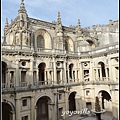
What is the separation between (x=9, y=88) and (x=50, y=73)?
25.0 ft

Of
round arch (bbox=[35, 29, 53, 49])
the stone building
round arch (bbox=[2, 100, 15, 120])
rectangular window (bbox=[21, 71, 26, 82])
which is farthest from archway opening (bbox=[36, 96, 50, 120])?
round arch (bbox=[35, 29, 53, 49])

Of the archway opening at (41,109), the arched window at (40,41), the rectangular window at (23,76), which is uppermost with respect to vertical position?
the arched window at (40,41)

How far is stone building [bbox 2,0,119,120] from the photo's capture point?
22.5 m

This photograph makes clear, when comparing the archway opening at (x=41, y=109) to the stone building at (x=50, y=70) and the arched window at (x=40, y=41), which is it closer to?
the stone building at (x=50, y=70)

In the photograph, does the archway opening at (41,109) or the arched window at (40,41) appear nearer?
the arched window at (40,41)

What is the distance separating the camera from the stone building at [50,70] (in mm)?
22484

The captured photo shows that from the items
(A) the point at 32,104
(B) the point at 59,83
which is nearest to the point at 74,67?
(B) the point at 59,83

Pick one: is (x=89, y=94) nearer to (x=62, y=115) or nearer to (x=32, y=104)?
(x=62, y=115)

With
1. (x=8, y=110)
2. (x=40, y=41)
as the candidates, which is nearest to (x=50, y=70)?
(x=40, y=41)

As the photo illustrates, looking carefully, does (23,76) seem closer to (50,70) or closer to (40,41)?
(50,70)

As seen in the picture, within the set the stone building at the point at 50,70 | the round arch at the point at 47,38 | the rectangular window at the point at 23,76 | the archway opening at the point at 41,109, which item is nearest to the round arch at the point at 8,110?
the stone building at the point at 50,70

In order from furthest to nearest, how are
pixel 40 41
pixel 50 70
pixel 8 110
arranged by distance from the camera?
pixel 40 41
pixel 50 70
pixel 8 110

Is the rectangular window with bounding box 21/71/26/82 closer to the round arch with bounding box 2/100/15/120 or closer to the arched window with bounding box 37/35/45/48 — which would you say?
the round arch with bounding box 2/100/15/120

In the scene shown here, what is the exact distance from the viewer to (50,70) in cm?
2631
